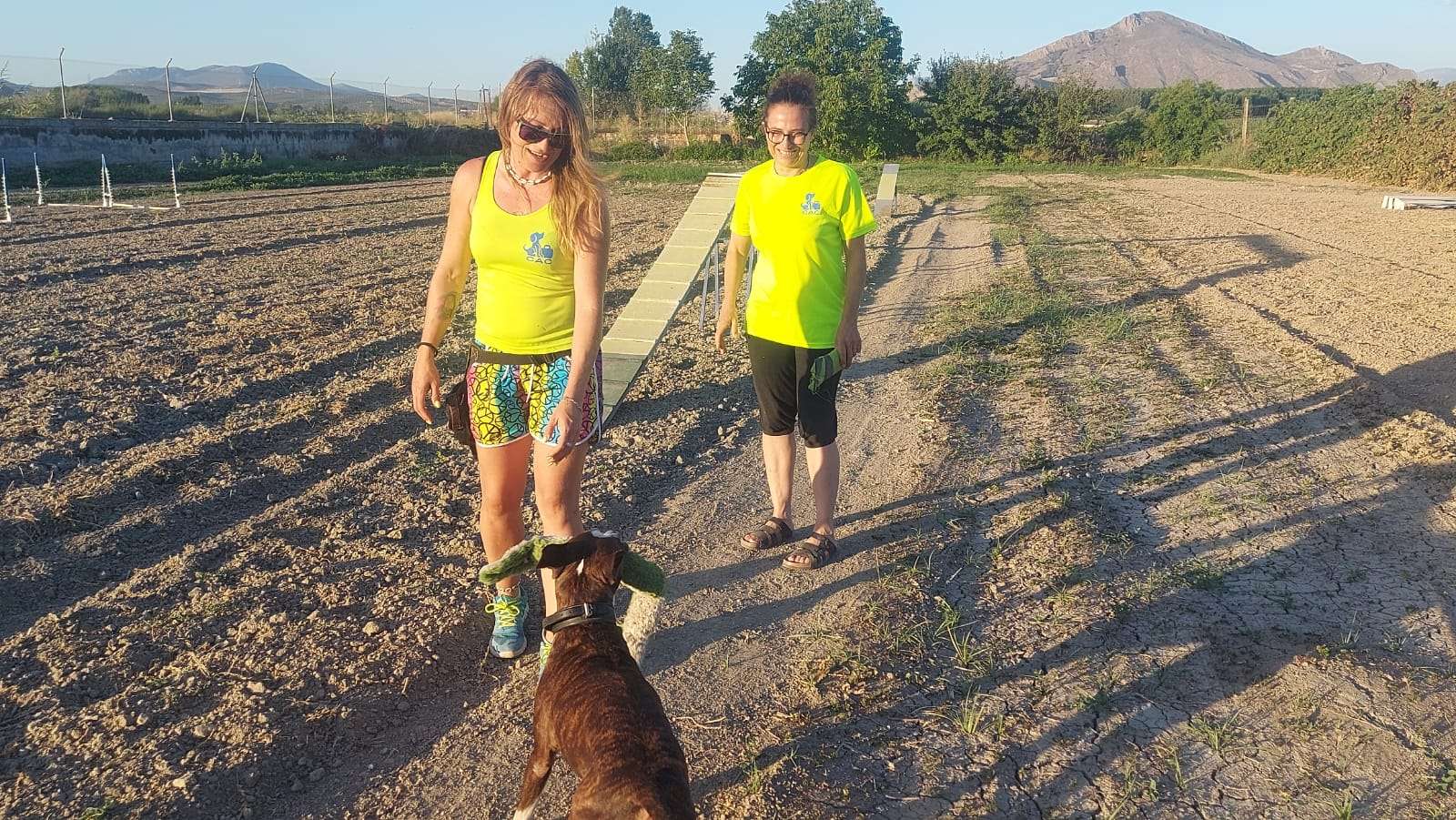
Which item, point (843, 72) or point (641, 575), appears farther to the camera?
point (843, 72)

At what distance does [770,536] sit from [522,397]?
1.75 metres

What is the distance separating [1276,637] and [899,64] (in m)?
44.9

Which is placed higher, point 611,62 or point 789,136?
point 611,62

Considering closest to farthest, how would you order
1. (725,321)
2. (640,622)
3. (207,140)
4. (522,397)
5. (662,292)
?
(522,397) → (640,622) → (725,321) → (662,292) → (207,140)

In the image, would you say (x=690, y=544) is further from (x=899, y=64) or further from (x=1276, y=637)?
(x=899, y=64)

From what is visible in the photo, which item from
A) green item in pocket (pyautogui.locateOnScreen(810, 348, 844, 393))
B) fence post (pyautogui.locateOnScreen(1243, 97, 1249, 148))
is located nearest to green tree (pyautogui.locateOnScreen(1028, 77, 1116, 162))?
fence post (pyautogui.locateOnScreen(1243, 97, 1249, 148))

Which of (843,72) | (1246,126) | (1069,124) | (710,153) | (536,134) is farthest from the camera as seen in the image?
(843,72)

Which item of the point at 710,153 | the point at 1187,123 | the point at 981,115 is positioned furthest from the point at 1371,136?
the point at 710,153

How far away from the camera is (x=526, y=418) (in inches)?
120

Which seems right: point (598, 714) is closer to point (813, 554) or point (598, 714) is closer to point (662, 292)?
point (813, 554)

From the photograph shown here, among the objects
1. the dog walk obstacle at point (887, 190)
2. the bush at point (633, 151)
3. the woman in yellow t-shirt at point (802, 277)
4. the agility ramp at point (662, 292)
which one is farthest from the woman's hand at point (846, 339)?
the bush at point (633, 151)

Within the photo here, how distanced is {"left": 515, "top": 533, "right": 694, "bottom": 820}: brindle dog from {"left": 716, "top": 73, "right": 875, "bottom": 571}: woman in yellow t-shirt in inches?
66.2

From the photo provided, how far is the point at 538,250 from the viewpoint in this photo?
2844mm

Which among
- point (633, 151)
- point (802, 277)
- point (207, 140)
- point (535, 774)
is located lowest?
point (535, 774)
